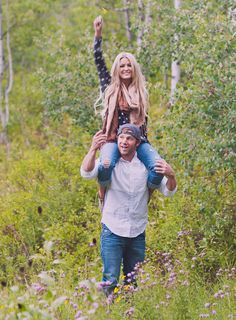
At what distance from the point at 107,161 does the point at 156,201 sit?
181 inches

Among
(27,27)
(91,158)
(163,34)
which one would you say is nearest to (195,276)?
(91,158)

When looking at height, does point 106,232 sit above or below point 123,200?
below

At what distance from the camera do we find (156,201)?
35.3 ft

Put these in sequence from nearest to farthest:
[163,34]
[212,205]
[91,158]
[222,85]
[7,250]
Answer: [91,158] < [222,85] < [212,205] < [7,250] < [163,34]

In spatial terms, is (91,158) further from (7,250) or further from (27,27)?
(27,27)

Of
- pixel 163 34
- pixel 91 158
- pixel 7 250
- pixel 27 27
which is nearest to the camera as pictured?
pixel 91 158

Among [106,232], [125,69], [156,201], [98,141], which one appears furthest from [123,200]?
[156,201]

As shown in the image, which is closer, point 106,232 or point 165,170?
point 165,170

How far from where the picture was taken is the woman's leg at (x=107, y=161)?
6.25 m

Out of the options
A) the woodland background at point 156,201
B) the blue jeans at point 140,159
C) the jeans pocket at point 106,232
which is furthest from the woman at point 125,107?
the woodland background at point 156,201

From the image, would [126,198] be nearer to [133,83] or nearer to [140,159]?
[140,159]

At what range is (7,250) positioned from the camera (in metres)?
9.96

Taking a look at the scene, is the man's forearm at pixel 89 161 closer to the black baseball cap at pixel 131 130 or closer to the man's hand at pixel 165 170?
the black baseball cap at pixel 131 130

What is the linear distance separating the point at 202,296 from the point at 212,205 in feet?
6.87
